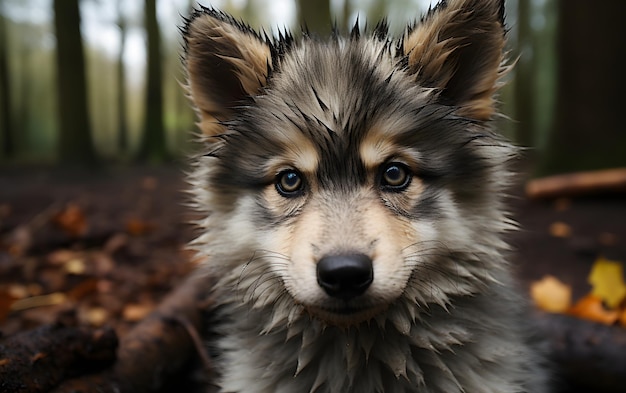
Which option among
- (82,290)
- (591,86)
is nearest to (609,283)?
(82,290)

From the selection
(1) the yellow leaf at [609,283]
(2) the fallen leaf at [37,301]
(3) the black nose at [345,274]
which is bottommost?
(2) the fallen leaf at [37,301]

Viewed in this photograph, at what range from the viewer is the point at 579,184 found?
7707mm

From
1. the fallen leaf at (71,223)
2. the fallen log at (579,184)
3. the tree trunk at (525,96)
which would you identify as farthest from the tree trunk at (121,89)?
the fallen log at (579,184)

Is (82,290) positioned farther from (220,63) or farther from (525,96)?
(525,96)

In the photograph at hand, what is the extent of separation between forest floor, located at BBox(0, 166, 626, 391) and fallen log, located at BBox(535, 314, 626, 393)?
2.00 ft

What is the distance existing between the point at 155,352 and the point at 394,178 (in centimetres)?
169

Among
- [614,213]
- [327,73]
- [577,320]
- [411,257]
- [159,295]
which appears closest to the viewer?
[411,257]

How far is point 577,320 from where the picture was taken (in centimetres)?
354

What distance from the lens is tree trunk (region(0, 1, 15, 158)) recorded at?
2038cm

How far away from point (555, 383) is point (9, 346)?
283 centimetres

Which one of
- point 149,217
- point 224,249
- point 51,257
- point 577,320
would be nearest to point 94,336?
point 224,249

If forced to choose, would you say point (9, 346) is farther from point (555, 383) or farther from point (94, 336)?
point (555, 383)

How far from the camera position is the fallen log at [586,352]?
10.5 ft

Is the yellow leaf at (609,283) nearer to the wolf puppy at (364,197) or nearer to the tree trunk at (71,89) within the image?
the wolf puppy at (364,197)
